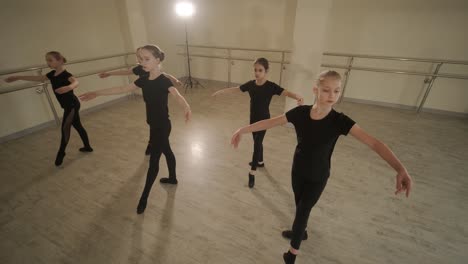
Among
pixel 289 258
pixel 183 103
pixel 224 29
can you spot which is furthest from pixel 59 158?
pixel 224 29

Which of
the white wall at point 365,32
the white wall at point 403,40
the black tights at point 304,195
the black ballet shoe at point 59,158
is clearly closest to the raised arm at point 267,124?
the black tights at point 304,195

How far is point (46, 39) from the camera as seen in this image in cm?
395

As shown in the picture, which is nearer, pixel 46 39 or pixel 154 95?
pixel 154 95

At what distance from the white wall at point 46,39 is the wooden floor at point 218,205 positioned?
0.50 meters

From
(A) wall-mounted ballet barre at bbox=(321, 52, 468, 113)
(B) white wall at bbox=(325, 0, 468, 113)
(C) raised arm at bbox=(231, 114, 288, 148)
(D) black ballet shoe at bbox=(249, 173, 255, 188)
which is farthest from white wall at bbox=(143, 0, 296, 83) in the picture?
(C) raised arm at bbox=(231, 114, 288, 148)

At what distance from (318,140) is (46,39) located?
15.6ft

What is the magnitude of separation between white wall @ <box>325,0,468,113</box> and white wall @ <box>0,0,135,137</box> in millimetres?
4729

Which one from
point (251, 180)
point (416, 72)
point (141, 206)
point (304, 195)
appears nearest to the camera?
point (304, 195)

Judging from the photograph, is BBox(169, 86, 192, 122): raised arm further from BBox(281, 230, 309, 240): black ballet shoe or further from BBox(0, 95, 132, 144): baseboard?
BBox(0, 95, 132, 144): baseboard

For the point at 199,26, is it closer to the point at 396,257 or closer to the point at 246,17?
the point at 246,17

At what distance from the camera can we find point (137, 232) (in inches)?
82.2

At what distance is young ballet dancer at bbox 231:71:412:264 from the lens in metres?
1.23

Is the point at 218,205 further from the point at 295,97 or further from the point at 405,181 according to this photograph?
the point at 405,181

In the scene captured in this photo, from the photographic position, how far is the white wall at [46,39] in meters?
3.57
